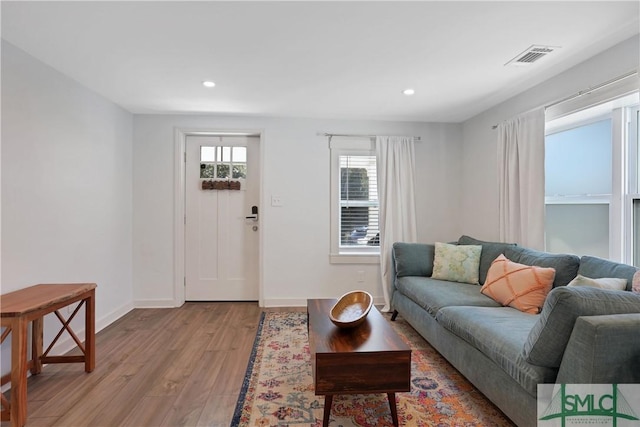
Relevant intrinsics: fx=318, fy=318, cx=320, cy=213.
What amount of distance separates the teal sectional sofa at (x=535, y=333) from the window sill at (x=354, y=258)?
3.45 ft

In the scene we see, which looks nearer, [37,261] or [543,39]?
[543,39]

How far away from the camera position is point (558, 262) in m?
2.29

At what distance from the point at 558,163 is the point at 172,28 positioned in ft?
10.7

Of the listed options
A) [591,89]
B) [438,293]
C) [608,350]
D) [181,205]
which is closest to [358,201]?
[438,293]

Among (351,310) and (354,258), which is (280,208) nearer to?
(354,258)

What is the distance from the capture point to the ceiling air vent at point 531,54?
2.15 metres

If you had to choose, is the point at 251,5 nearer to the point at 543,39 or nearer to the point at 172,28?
the point at 172,28

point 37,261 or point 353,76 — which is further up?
point 353,76

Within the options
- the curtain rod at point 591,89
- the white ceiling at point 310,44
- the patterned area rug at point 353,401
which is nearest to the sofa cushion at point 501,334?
the patterned area rug at point 353,401

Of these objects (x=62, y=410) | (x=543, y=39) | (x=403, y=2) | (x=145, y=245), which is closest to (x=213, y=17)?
(x=403, y=2)

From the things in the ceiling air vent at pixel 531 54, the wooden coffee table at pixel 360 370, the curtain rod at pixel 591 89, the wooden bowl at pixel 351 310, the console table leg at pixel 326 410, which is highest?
the ceiling air vent at pixel 531 54

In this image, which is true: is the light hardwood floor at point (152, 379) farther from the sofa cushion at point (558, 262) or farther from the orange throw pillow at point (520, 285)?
the sofa cushion at point (558, 262)

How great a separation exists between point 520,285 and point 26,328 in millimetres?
3094

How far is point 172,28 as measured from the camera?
1.93 metres
